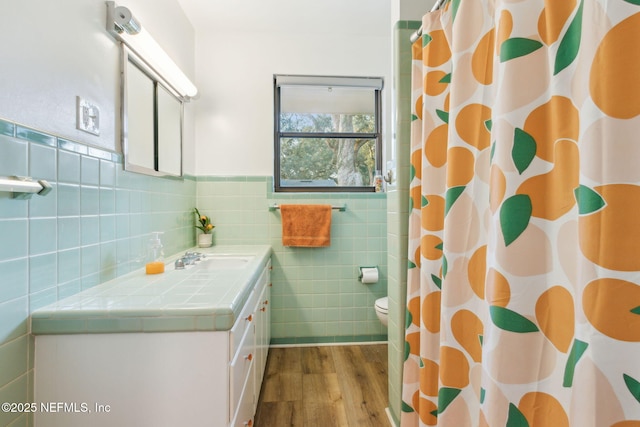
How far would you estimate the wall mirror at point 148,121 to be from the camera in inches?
51.4

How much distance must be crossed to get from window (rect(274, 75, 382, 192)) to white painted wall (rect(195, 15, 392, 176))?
13 centimetres

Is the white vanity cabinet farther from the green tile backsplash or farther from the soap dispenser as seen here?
the soap dispenser

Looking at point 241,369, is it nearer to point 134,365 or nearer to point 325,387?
point 134,365

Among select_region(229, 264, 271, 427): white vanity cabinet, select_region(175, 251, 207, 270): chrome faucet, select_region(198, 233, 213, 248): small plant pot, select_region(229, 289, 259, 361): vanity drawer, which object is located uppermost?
select_region(198, 233, 213, 248): small plant pot

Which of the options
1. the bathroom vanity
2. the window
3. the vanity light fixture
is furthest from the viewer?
the window

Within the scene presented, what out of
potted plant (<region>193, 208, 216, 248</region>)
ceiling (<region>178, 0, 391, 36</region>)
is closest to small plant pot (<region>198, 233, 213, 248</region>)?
potted plant (<region>193, 208, 216, 248</region>)

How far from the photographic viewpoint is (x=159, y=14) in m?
1.64

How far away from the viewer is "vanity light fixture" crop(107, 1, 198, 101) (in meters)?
1.16

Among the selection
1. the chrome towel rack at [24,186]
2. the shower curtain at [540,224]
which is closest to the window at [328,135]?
the shower curtain at [540,224]

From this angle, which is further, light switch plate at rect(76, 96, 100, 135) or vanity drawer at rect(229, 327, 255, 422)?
light switch plate at rect(76, 96, 100, 135)

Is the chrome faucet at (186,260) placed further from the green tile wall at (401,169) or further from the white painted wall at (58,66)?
the green tile wall at (401,169)

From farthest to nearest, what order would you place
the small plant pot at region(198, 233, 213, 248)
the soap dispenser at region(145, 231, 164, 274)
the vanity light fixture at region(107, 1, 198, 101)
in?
the small plant pot at region(198, 233, 213, 248), the soap dispenser at region(145, 231, 164, 274), the vanity light fixture at region(107, 1, 198, 101)

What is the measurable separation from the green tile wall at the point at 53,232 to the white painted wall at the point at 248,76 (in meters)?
0.94

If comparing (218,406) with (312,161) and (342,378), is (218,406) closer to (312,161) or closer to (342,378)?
(342,378)
